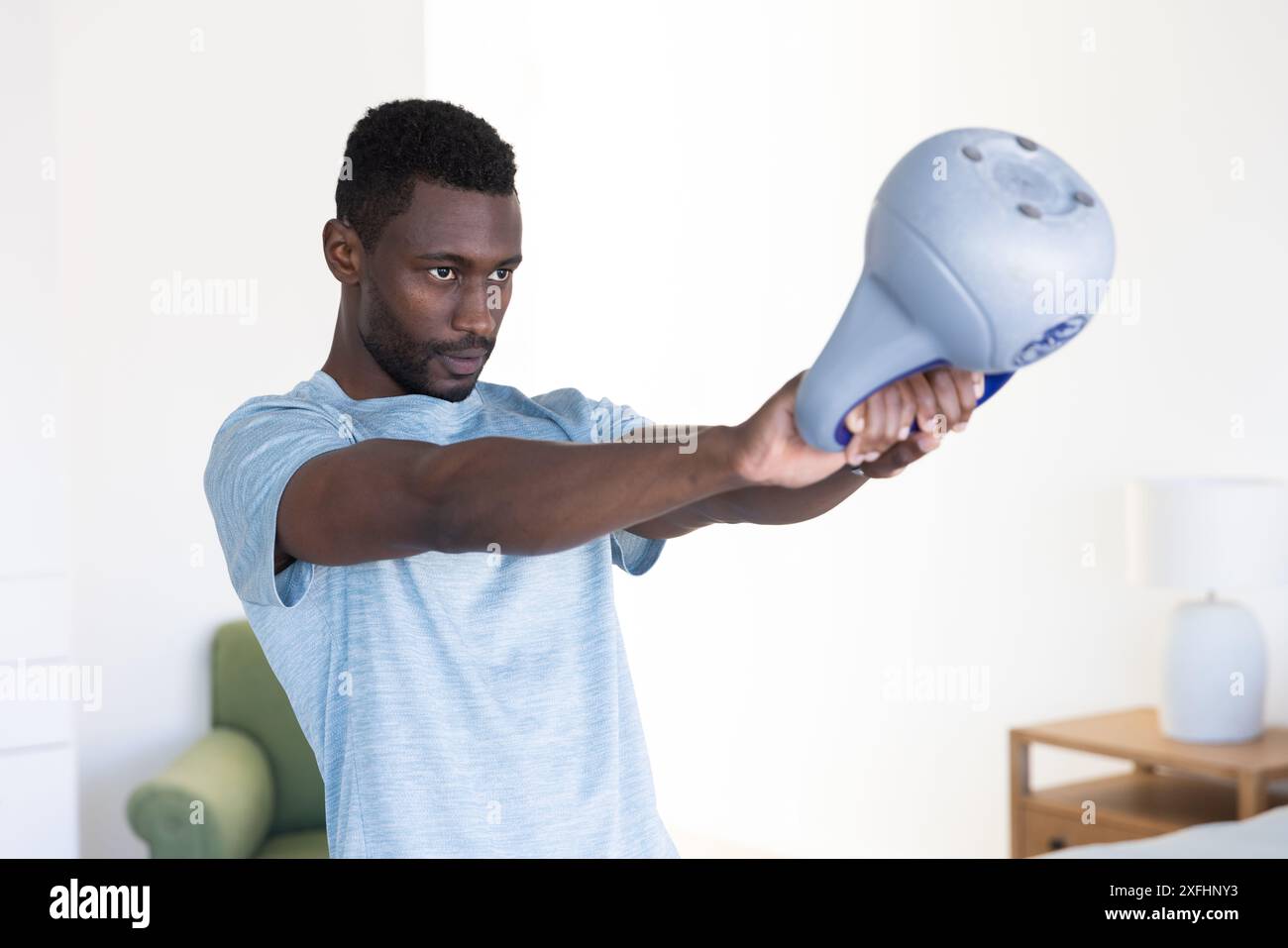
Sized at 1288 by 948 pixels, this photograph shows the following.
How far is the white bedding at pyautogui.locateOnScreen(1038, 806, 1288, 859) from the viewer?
2172 millimetres

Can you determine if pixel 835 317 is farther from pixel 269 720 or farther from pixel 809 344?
pixel 269 720

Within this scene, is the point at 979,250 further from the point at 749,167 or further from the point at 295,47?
the point at 749,167

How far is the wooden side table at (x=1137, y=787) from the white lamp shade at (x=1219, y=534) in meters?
0.35

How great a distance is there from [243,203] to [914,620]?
211 centimetres

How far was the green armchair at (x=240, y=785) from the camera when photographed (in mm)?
2934

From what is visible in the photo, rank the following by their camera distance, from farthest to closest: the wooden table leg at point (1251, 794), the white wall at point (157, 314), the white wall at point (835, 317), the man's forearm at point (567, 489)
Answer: the white wall at point (157, 314) < the white wall at point (835, 317) < the wooden table leg at point (1251, 794) < the man's forearm at point (567, 489)

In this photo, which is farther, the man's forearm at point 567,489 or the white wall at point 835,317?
the white wall at point 835,317

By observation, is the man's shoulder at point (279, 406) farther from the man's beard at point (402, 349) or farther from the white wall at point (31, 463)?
the white wall at point (31, 463)

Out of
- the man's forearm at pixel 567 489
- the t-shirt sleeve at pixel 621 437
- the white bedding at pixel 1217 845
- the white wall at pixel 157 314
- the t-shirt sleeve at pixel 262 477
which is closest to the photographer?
the man's forearm at pixel 567 489

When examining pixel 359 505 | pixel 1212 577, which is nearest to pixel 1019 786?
pixel 1212 577

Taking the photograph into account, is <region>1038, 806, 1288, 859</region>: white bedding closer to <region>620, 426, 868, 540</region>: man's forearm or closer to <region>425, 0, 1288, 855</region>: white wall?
<region>425, 0, 1288, 855</region>: white wall

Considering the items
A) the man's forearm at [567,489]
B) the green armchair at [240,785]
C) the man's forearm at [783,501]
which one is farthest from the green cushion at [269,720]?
the man's forearm at [567,489]

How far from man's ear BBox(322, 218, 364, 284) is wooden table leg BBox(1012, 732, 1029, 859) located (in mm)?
2436

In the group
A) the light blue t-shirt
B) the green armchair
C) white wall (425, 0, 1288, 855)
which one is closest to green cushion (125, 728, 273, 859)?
the green armchair
